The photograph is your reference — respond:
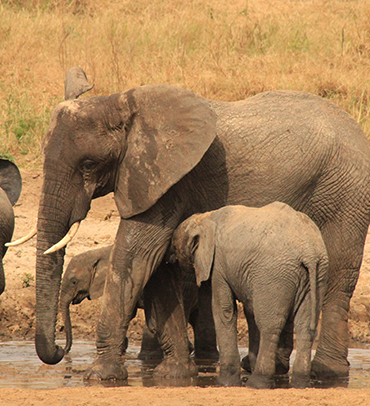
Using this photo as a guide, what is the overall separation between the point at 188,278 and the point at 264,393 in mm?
1903

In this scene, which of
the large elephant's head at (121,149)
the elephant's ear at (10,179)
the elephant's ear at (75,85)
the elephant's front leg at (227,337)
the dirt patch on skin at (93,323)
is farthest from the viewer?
the elephant's ear at (10,179)

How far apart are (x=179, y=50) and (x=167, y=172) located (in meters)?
7.78

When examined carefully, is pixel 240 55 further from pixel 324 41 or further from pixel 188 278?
pixel 188 278

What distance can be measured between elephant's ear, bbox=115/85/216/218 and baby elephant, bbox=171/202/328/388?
45 cm

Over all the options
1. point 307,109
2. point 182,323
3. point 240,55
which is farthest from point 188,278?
point 240,55

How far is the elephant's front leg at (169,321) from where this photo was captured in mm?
6262

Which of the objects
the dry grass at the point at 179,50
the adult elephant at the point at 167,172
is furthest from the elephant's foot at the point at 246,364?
the dry grass at the point at 179,50

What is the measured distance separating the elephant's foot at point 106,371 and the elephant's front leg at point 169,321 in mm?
344

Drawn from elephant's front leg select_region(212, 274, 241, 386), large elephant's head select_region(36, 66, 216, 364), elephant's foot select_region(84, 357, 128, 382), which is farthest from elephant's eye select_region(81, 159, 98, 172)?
elephant's foot select_region(84, 357, 128, 382)

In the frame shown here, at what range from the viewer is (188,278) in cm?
685

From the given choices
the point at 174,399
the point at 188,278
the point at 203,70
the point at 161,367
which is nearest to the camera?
the point at 174,399

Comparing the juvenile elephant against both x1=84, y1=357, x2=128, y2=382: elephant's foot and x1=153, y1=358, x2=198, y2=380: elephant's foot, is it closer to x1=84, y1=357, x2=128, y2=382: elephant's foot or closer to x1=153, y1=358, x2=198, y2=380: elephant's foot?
x1=153, y1=358, x2=198, y2=380: elephant's foot

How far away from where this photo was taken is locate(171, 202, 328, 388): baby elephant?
5.36m

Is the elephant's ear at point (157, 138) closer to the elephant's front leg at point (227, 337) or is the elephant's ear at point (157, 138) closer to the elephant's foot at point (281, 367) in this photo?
the elephant's front leg at point (227, 337)
